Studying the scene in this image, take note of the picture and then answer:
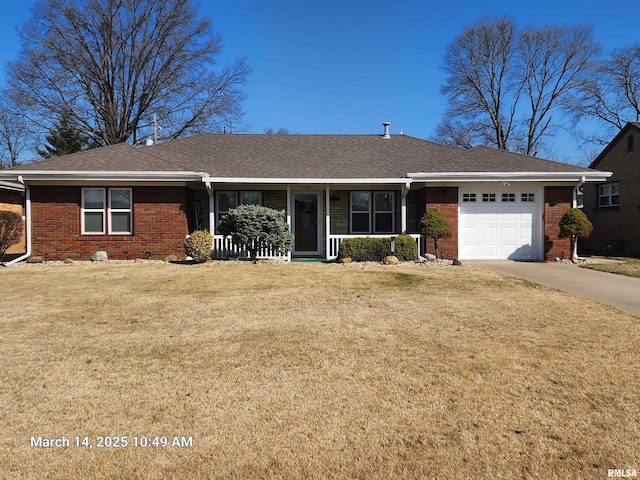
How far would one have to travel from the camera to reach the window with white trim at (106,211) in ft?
43.8

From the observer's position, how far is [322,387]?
3.62 metres

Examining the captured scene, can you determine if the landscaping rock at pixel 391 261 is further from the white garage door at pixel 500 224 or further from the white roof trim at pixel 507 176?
the white garage door at pixel 500 224

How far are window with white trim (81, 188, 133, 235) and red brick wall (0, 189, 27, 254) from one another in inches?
221

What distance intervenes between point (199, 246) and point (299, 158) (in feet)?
17.9

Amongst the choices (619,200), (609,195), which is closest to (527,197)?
(619,200)

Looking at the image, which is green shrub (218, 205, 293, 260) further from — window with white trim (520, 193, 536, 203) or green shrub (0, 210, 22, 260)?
window with white trim (520, 193, 536, 203)

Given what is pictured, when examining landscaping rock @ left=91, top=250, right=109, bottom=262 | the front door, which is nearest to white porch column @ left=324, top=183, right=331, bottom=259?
the front door

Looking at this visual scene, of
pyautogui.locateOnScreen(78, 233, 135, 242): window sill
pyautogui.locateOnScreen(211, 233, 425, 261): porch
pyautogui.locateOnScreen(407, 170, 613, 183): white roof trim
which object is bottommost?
pyautogui.locateOnScreen(211, 233, 425, 261): porch

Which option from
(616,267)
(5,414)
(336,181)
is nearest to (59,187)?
(336,181)

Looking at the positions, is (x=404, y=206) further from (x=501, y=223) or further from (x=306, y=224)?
(x=306, y=224)

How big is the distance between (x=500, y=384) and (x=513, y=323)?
92.1 inches

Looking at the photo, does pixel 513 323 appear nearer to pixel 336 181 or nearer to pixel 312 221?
pixel 336 181

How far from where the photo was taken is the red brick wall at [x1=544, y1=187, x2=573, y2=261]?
45.6 ft

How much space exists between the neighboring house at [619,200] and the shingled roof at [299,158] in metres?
5.73
